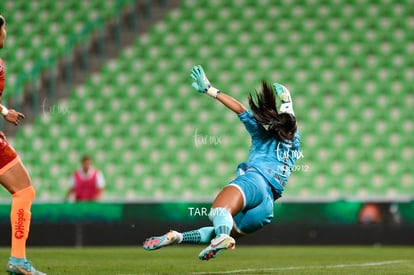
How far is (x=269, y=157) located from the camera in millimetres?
7000

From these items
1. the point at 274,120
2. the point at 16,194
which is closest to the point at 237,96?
the point at 274,120

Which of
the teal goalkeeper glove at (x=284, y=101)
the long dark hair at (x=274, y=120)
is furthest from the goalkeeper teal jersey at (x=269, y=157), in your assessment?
the teal goalkeeper glove at (x=284, y=101)

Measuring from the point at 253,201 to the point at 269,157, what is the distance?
47cm

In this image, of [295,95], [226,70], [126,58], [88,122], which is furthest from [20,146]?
[295,95]

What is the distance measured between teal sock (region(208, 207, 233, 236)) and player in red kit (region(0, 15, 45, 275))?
1337 millimetres

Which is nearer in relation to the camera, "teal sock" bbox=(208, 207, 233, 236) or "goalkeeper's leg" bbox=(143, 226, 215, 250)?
"teal sock" bbox=(208, 207, 233, 236)

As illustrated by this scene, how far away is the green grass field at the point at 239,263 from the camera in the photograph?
8094mm

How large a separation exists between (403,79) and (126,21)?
597 cm

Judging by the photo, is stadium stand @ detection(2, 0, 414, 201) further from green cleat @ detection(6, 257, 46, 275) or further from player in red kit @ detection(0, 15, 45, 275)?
green cleat @ detection(6, 257, 46, 275)

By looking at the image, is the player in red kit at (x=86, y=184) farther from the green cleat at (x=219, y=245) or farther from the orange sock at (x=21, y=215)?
the green cleat at (x=219, y=245)

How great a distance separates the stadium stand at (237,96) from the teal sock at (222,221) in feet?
30.9

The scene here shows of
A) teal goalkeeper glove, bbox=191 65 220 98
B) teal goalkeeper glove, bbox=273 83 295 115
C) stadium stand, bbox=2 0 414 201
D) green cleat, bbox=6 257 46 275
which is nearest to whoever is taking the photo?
green cleat, bbox=6 257 46 275

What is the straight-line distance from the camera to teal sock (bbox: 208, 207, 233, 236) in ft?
21.0

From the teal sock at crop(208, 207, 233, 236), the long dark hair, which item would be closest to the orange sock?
the teal sock at crop(208, 207, 233, 236)
